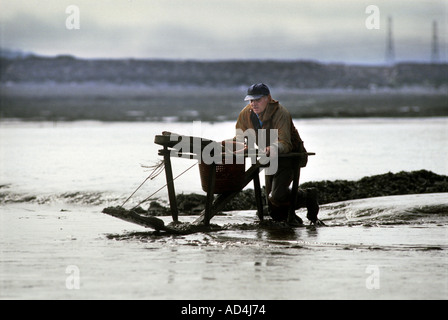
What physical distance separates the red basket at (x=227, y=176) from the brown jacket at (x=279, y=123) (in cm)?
31

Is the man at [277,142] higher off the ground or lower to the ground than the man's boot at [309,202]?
higher

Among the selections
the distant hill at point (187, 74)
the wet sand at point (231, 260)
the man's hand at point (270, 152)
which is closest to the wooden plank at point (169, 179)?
the wet sand at point (231, 260)

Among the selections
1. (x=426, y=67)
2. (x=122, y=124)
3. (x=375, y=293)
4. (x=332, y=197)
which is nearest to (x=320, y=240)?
(x=375, y=293)

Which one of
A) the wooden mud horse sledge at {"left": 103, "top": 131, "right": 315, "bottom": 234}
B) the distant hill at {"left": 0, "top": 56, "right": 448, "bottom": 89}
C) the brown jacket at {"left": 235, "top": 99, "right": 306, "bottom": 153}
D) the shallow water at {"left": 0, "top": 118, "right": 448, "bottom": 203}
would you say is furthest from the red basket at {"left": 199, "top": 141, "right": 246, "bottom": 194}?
the distant hill at {"left": 0, "top": 56, "right": 448, "bottom": 89}

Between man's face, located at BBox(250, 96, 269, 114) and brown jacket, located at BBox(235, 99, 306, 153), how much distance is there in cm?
5

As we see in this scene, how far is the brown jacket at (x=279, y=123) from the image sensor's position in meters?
9.08

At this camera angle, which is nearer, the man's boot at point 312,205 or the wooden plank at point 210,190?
the wooden plank at point 210,190

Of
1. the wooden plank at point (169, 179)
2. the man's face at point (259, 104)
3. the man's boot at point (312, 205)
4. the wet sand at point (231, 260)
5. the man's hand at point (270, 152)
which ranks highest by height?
the man's face at point (259, 104)

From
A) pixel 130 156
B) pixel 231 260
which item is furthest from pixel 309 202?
pixel 130 156

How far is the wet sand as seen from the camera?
20.6 feet

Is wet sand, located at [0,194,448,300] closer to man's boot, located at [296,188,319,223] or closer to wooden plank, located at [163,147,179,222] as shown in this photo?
man's boot, located at [296,188,319,223]

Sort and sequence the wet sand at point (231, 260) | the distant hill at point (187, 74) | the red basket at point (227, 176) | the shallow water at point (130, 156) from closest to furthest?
the wet sand at point (231, 260)
the red basket at point (227, 176)
the shallow water at point (130, 156)
the distant hill at point (187, 74)

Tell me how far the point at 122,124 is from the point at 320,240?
82.3 feet

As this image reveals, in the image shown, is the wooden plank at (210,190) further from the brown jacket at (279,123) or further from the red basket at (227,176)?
the brown jacket at (279,123)
